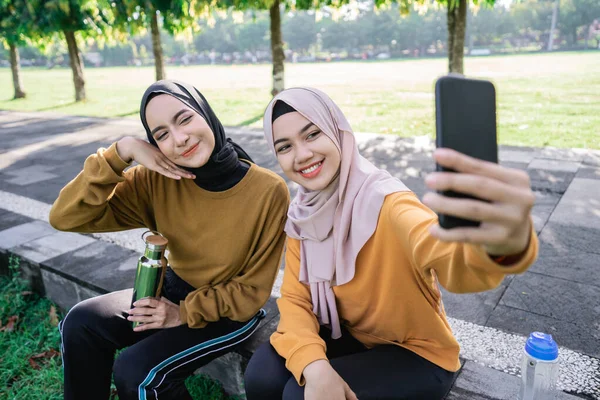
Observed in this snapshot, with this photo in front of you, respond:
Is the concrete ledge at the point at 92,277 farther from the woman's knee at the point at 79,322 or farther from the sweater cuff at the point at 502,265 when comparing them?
the sweater cuff at the point at 502,265

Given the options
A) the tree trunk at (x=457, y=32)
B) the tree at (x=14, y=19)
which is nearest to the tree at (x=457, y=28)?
the tree trunk at (x=457, y=32)

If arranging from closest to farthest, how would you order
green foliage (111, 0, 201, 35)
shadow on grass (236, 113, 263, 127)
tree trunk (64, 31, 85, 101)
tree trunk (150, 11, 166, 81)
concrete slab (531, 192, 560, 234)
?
concrete slab (531, 192, 560, 234)
shadow on grass (236, 113, 263, 127)
green foliage (111, 0, 201, 35)
tree trunk (150, 11, 166, 81)
tree trunk (64, 31, 85, 101)

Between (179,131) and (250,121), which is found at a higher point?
(179,131)

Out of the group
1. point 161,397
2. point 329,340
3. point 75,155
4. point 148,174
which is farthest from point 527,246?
point 75,155

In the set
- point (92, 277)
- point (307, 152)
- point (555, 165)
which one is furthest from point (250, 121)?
point (307, 152)

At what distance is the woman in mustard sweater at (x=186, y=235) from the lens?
1.94m

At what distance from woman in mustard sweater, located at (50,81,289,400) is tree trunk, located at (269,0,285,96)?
9.19 metres

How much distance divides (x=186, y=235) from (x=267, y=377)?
757 millimetres

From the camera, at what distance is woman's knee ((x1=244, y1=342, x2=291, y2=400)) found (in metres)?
1.64

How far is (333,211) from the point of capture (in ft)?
5.54

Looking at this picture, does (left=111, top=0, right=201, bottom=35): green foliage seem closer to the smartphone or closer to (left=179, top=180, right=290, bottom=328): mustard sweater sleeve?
(left=179, top=180, right=290, bottom=328): mustard sweater sleeve

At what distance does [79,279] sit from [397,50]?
71197 mm

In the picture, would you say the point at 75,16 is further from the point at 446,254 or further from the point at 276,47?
the point at 446,254

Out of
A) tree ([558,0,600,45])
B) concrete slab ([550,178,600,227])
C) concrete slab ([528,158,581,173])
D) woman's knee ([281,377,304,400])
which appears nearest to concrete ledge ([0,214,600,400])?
woman's knee ([281,377,304,400])
